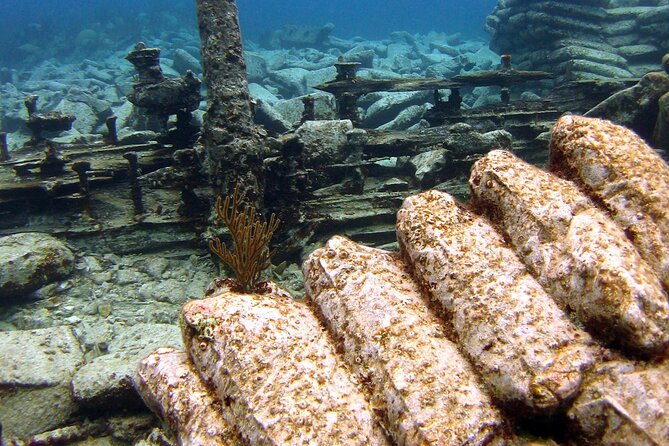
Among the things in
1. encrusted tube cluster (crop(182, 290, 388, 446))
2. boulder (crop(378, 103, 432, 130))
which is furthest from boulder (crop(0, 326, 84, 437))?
boulder (crop(378, 103, 432, 130))

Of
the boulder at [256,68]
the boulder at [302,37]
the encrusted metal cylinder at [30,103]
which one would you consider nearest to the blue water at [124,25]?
the boulder at [302,37]

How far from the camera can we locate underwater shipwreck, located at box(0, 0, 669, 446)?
8.68ft

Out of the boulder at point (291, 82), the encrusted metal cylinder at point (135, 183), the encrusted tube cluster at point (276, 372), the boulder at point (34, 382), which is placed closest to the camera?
the encrusted tube cluster at point (276, 372)

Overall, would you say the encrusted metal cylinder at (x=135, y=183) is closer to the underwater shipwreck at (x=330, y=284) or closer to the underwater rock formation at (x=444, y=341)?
the underwater shipwreck at (x=330, y=284)

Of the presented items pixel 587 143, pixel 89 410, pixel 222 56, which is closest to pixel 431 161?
pixel 222 56

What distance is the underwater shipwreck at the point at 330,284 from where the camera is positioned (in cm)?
265

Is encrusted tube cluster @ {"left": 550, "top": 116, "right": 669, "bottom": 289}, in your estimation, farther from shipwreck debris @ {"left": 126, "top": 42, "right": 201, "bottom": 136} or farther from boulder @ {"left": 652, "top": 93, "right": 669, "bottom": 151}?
shipwreck debris @ {"left": 126, "top": 42, "right": 201, "bottom": 136}

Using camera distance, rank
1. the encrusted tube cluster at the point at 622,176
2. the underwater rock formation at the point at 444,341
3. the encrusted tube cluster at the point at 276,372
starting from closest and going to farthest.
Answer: the underwater rock formation at the point at 444,341 → the encrusted tube cluster at the point at 276,372 → the encrusted tube cluster at the point at 622,176

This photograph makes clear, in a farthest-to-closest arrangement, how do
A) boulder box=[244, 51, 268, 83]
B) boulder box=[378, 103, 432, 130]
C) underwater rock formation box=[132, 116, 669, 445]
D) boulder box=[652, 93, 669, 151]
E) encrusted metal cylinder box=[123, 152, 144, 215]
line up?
1. boulder box=[244, 51, 268, 83]
2. boulder box=[378, 103, 432, 130]
3. boulder box=[652, 93, 669, 151]
4. encrusted metal cylinder box=[123, 152, 144, 215]
5. underwater rock formation box=[132, 116, 669, 445]

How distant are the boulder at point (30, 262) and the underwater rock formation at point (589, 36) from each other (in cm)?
1816

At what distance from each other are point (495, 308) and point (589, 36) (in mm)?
21495

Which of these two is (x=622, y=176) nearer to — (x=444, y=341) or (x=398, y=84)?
(x=444, y=341)

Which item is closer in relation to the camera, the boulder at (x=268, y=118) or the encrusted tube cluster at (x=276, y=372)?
the encrusted tube cluster at (x=276, y=372)

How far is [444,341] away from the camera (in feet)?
9.79
